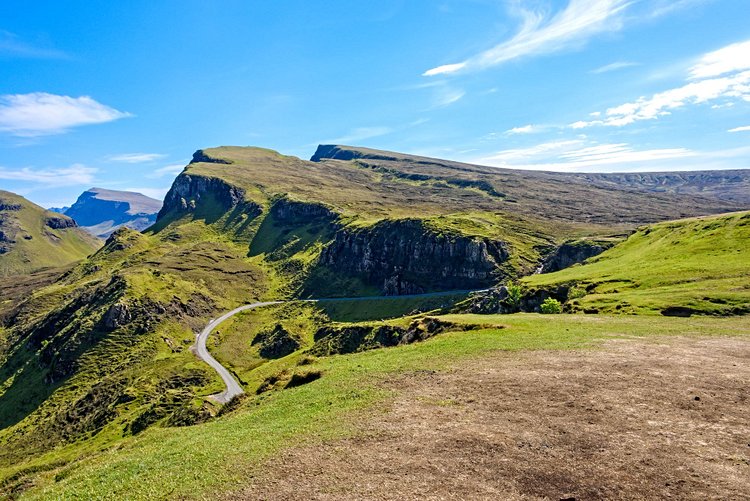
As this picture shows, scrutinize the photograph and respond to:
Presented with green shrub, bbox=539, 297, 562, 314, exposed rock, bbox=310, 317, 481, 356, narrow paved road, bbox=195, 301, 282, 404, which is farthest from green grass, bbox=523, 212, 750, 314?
narrow paved road, bbox=195, 301, 282, 404

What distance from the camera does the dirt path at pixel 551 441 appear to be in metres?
21.6

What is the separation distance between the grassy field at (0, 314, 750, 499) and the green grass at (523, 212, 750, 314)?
8.17 metres

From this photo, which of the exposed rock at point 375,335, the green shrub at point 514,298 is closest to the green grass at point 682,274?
the green shrub at point 514,298

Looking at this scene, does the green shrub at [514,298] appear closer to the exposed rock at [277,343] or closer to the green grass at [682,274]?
the green grass at [682,274]

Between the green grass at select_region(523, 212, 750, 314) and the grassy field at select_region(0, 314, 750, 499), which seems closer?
the grassy field at select_region(0, 314, 750, 499)

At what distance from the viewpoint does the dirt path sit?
21.6 meters

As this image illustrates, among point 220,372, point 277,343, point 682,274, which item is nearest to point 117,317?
point 220,372

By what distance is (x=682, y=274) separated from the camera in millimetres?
85000

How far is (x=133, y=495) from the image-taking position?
25141 mm

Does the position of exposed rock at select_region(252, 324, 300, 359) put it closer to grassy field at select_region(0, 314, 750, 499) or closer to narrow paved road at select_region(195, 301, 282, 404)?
narrow paved road at select_region(195, 301, 282, 404)

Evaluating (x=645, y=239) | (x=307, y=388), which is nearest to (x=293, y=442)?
→ (x=307, y=388)

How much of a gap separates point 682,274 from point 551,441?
79.2 meters

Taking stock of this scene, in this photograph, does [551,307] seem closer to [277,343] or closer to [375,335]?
[375,335]

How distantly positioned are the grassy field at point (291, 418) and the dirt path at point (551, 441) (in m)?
2.88
